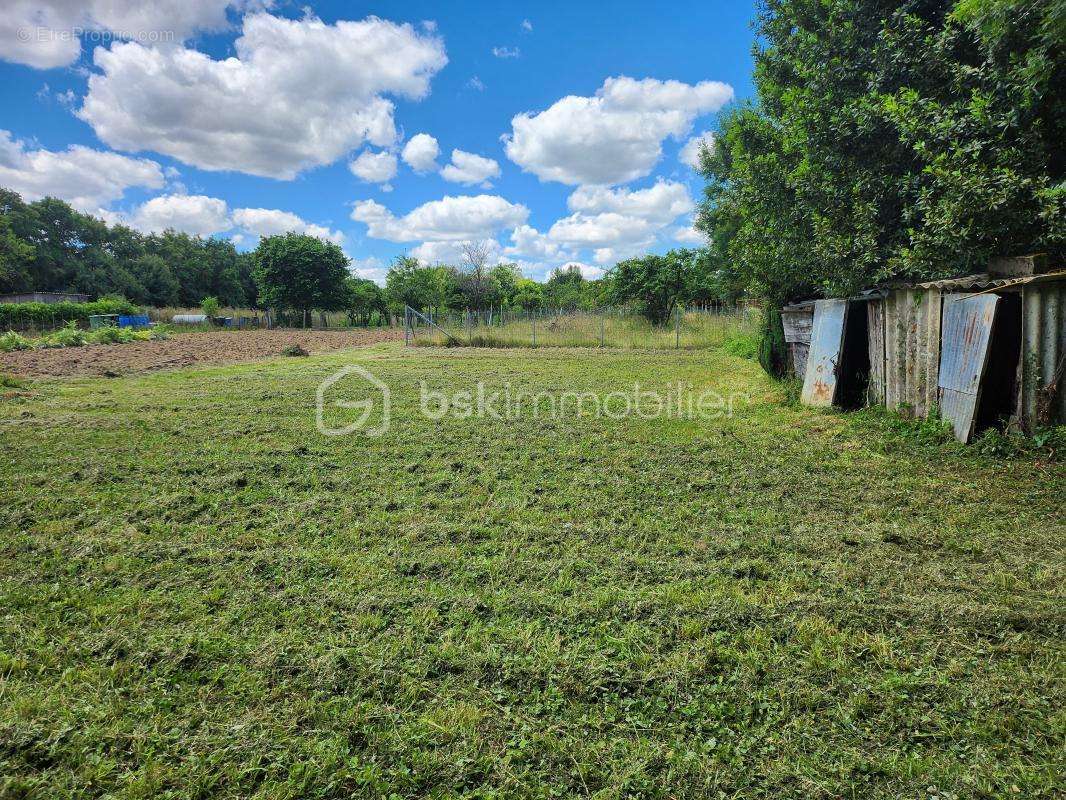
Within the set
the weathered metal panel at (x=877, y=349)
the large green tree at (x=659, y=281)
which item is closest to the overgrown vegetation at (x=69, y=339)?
the large green tree at (x=659, y=281)

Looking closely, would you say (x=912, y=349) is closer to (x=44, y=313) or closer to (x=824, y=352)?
(x=824, y=352)

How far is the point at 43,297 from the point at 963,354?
198 ft

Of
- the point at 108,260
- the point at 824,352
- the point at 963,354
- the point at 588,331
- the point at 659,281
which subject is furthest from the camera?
the point at 108,260

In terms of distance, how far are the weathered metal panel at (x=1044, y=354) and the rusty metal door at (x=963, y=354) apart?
0.25m

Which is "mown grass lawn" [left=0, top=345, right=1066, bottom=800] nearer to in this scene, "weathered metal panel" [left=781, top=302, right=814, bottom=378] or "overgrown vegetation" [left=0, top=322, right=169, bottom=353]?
"weathered metal panel" [left=781, top=302, right=814, bottom=378]

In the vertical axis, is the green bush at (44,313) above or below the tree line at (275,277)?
below

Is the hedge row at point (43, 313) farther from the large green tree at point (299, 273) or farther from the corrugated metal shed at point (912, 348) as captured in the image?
the corrugated metal shed at point (912, 348)

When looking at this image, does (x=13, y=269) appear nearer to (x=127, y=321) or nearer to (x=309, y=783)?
(x=127, y=321)

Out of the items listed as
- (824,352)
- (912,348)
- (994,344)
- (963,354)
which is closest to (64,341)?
(824,352)

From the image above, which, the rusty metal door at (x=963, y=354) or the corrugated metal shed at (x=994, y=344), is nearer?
the corrugated metal shed at (x=994, y=344)

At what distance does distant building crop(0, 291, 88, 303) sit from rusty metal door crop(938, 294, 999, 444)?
52.8m

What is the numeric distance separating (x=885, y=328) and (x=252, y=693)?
282 inches

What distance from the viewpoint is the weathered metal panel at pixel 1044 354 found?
13.7ft

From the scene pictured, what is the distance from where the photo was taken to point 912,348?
5668 millimetres
